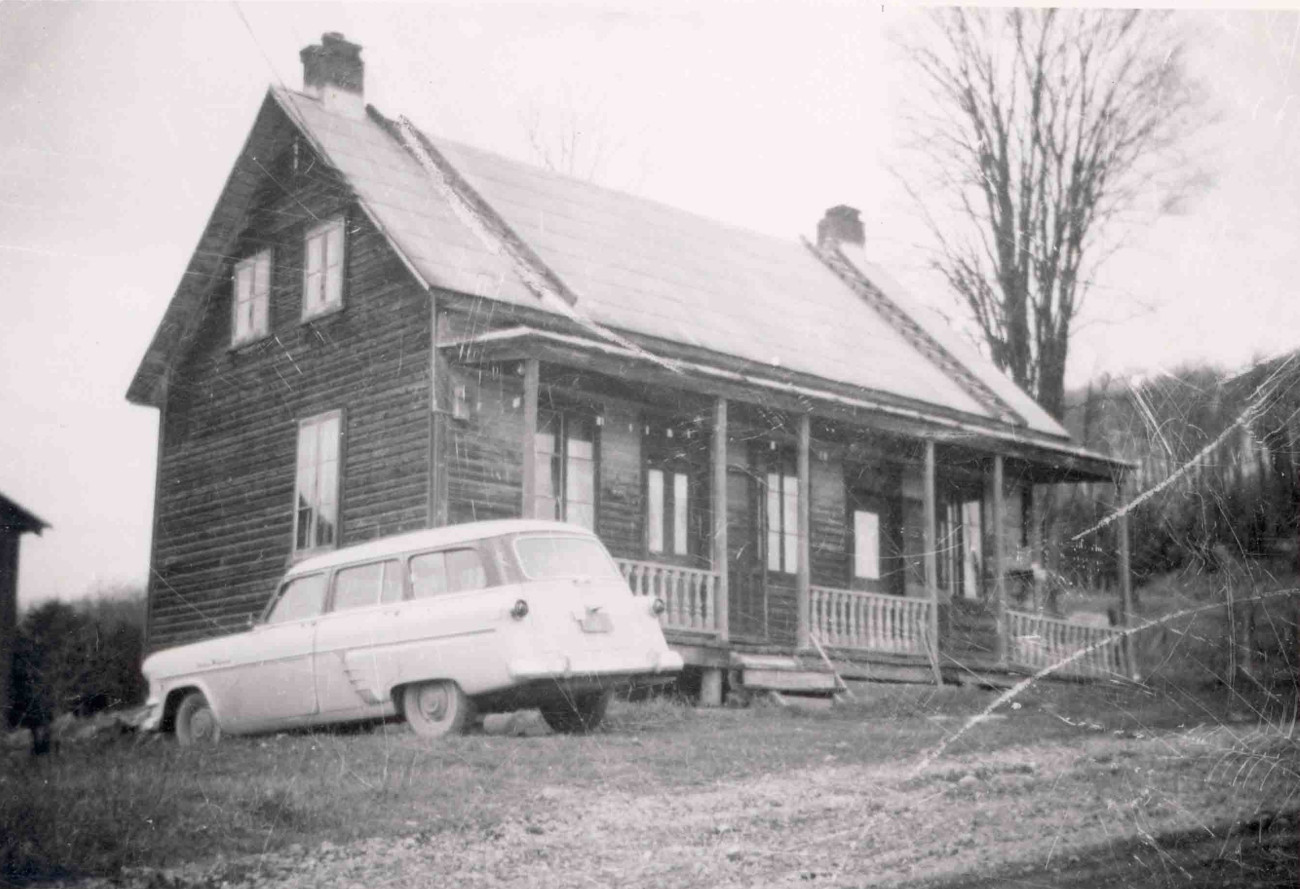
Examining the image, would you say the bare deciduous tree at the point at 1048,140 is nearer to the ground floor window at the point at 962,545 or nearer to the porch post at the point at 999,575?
the porch post at the point at 999,575

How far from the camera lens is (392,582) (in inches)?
322

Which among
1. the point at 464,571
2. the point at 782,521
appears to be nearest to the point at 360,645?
the point at 464,571

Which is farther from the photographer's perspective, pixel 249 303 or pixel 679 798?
pixel 249 303

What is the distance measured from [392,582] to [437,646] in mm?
609

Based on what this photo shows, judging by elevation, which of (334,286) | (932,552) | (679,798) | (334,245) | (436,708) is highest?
(334,245)

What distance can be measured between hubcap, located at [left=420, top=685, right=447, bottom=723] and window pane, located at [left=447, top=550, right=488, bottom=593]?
576 mm

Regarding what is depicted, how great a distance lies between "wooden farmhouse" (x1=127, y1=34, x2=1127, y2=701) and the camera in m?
8.09

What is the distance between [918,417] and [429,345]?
450 centimetres

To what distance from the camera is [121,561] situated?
6.01 m

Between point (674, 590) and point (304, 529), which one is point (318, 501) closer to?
point (304, 529)

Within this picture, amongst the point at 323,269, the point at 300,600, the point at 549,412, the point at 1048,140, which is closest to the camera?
the point at 300,600

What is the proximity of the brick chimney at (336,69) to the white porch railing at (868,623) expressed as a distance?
655 cm

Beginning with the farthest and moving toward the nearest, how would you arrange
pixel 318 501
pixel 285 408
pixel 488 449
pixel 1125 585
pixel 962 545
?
1. pixel 962 545
2. pixel 318 501
3. pixel 488 449
4. pixel 285 408
5. pixel 1125 585

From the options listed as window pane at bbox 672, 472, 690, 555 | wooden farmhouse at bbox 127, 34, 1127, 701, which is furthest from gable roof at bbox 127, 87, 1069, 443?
window pane at bbox 672, 472, 690, 555
